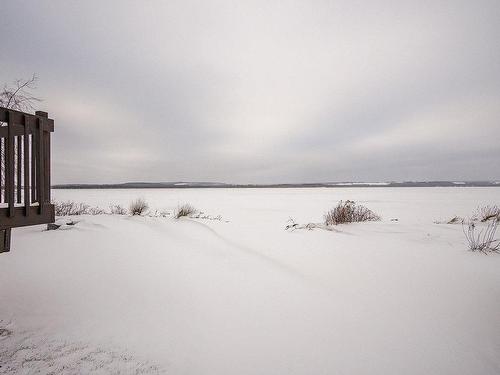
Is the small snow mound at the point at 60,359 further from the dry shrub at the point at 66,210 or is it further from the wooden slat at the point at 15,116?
the dry shrub at the point at 66,210

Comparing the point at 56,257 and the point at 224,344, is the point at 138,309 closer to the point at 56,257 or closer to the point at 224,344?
the point at 224,344

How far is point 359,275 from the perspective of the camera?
144 inches

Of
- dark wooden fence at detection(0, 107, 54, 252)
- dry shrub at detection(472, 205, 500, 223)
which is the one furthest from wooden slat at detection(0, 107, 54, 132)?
dry shrub at detection(472, 205, 500, 223)

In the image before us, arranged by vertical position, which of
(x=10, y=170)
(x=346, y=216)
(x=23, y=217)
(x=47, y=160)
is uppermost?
(x=47, y=160)

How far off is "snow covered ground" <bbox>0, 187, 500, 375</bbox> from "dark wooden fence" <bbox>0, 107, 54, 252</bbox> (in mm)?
978

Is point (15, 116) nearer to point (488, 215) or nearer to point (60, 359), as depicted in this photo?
point (60, 359)

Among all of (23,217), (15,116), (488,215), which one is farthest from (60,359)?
(488,215)

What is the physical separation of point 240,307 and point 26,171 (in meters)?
2.73

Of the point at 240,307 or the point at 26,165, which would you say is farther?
the point at 240,307

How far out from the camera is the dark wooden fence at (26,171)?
2398 mm

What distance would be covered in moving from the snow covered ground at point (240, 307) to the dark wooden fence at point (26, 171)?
38.5 inches

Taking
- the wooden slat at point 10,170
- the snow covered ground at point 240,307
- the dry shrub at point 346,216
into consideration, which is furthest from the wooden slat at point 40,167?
the dry shrub at point 346,216

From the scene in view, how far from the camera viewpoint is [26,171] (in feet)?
8.45

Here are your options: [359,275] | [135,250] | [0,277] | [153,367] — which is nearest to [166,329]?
[153,367]
